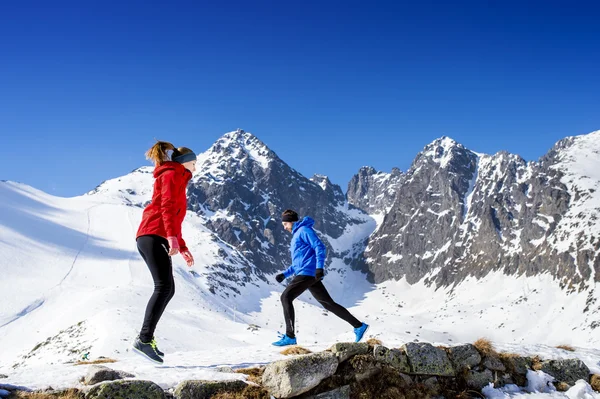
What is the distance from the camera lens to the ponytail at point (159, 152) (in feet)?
27.6

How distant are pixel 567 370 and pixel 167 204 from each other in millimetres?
9043

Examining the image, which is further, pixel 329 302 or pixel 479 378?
pixel 329 302

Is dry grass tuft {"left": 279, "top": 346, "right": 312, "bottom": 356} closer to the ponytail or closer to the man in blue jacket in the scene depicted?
the man in blue jacket

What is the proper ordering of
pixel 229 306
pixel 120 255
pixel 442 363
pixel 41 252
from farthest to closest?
pixel 229 306 < pixel 120 255 < pixel 41 252 < pixel 442 363

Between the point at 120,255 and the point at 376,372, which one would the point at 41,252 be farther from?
the point at 376,372

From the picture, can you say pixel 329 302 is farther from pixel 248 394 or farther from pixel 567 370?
pixel 567 370

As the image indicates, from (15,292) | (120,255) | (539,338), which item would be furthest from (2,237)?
(539,338)

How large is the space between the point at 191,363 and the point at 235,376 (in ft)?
6.12

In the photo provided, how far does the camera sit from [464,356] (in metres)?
9.33

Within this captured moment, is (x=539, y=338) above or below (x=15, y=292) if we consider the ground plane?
below

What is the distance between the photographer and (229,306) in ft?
543

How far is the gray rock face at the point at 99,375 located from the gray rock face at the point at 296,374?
2303mm

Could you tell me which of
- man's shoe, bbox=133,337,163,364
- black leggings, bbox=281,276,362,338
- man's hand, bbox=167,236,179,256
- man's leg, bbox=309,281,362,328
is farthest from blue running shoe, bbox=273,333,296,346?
man's hand, bbox=167,236,179,256

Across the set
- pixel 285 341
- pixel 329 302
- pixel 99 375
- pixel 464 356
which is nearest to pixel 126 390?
pixel 99 375
